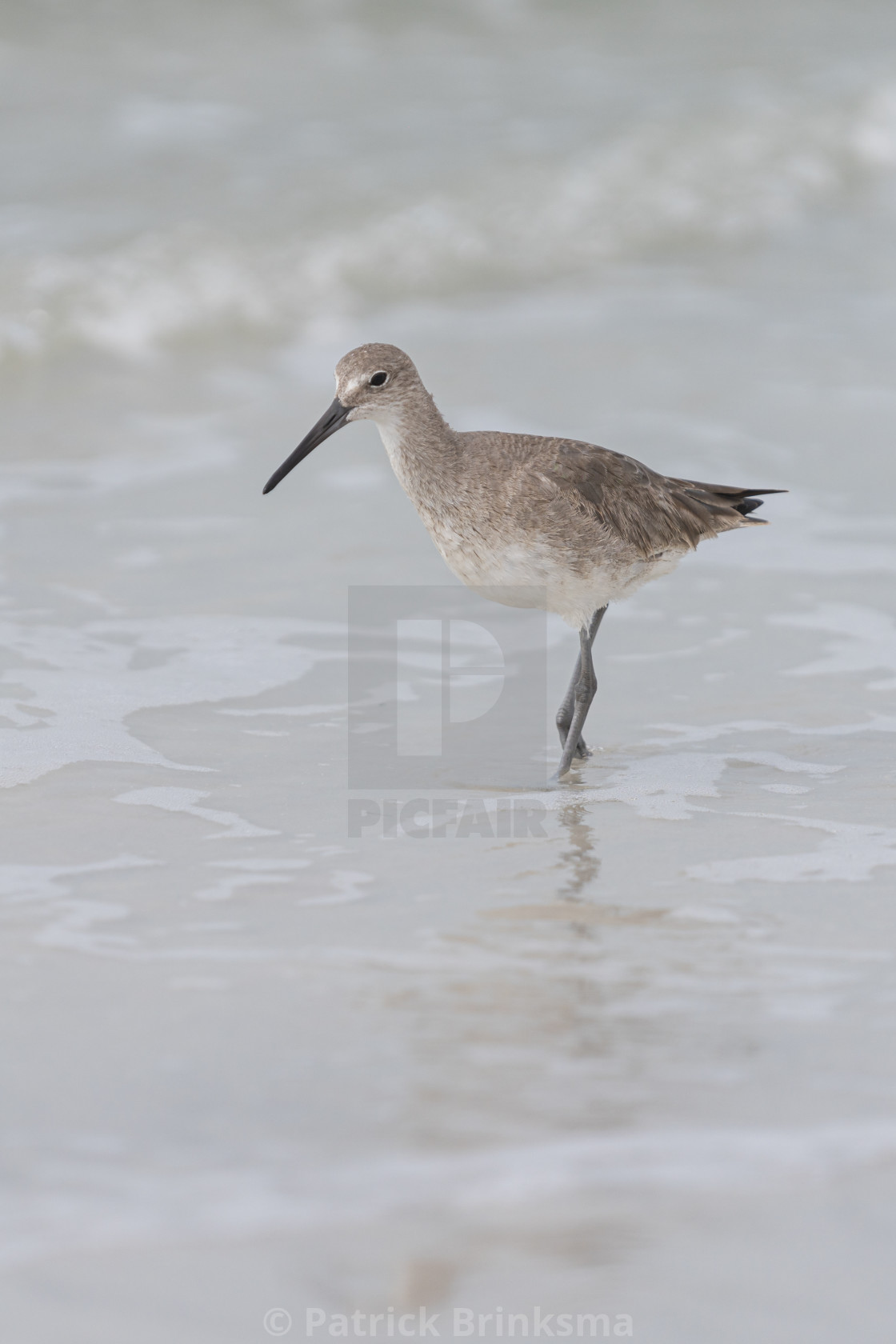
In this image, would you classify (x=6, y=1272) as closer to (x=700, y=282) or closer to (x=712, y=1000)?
(x=712, y=1000)

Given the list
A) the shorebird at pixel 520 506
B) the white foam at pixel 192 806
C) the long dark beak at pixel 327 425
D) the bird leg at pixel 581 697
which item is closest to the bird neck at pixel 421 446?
the shorebird at pixel 520 506

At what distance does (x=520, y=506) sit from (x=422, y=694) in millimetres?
1168

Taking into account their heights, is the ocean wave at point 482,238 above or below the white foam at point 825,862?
above

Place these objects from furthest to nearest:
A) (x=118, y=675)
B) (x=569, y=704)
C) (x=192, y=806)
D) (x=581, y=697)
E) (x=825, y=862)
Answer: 1. (x=118, y=675)
2. (x=569, y=704)
3. (x=581, y=697)
4. (x=192, y=806)
5. (x=825, y=862)

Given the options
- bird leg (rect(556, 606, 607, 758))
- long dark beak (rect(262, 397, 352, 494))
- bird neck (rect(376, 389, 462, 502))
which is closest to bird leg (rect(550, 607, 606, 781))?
bird leg (rect(556, 606, 607, 758))

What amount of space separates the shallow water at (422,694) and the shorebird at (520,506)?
64 centimetres

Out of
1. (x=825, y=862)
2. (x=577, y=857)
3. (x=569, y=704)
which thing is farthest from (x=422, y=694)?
(x=825, y=862)

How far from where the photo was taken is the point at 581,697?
5.98 meters

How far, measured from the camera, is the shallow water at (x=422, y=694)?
2982mm

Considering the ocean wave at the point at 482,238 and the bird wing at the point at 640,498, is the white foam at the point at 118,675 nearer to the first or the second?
the bird wing at the point at 640,498

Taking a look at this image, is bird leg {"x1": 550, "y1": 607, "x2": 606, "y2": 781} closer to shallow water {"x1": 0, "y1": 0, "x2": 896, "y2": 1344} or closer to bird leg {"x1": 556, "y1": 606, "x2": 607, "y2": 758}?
bird leg {"x1": 556, "y1": 606, "x2": 607, "y2": 758}

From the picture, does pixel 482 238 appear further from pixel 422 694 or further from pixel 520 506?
pixel 520 506

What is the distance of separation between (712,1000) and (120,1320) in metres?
1.66

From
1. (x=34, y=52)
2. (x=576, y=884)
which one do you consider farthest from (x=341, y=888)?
(x=34, y=52)
